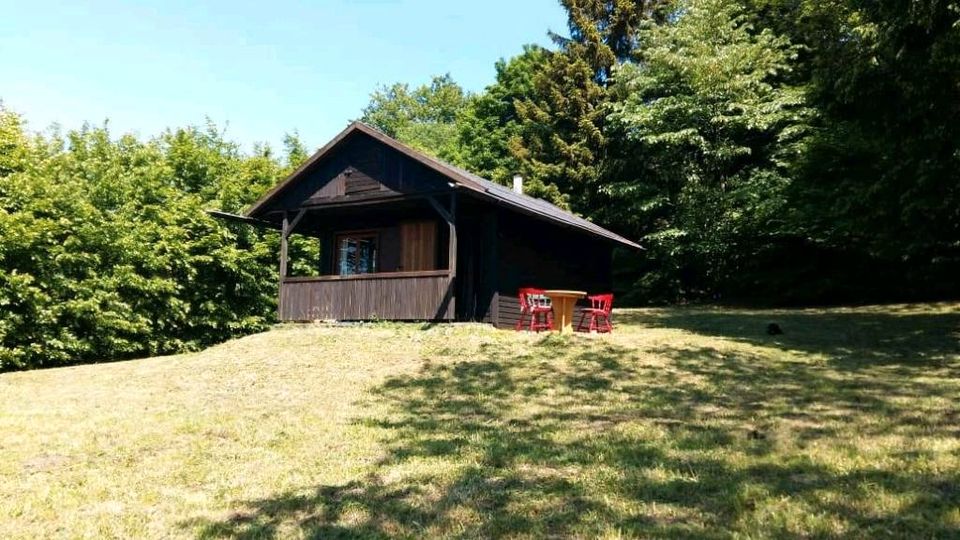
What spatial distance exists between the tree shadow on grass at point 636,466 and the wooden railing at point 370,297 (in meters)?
5.87

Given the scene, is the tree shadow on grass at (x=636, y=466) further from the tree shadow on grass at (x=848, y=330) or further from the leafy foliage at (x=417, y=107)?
the leafy foliage at (x=417, y=107)

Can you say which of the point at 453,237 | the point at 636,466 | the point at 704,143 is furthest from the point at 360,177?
the point at 704,143

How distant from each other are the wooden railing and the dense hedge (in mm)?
4444

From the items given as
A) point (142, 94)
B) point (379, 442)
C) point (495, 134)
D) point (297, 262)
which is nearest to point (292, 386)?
point (379, 442)

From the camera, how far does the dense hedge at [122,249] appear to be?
15883 mm

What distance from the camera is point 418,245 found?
17812 mm

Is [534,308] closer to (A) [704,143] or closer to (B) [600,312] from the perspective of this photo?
(B) [600,312]

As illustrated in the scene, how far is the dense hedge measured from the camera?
15883 millimetres

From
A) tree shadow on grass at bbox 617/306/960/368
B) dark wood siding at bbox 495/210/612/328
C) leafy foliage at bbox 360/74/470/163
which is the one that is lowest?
tree shadow on grass at bbox 617/306/960/368

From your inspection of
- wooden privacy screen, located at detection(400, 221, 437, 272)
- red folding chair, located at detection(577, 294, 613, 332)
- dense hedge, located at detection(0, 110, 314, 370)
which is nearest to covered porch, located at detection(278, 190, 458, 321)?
wooden privacy screen, located at detection(400, 221, 437, 272)

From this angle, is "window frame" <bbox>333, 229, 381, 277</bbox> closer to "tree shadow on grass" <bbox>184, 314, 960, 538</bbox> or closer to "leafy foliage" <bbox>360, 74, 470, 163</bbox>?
"tree shadow on grass" <bbox>184, 314, 960, 538</bbox>

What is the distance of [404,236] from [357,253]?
1943mm

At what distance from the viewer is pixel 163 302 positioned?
63.8ft

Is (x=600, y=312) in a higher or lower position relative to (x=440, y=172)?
lower
